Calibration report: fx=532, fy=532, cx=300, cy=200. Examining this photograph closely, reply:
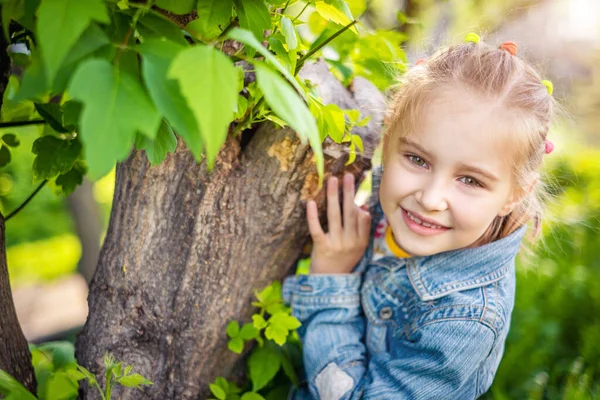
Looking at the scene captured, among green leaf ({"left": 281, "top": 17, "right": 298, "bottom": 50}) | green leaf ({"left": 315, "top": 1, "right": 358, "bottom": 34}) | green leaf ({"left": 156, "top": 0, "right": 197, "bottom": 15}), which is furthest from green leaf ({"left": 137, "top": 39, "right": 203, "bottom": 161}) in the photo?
green leaf ({"left": 315, "top": 1, "right": 358, "bottom": 34})

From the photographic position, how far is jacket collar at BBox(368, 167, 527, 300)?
4.79 ft

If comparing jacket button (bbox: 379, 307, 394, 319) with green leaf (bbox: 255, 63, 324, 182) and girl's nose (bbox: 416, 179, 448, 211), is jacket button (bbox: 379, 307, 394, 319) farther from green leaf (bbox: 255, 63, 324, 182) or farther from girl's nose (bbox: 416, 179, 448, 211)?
green leaf (bbox: 255, 63, 324, 182)

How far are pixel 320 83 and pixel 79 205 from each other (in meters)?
2.32

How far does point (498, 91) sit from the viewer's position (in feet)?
4.32

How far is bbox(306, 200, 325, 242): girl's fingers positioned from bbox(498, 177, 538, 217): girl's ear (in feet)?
1.66

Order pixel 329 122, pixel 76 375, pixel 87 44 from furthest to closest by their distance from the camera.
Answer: pixel 76 375 → pixel 329 122 → pixel 87 44

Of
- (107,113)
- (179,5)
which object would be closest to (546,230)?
(179,5)

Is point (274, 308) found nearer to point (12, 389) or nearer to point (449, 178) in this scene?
point (449, 178)

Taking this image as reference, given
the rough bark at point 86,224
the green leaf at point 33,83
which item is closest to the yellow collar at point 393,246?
the green leaf at point 33,83

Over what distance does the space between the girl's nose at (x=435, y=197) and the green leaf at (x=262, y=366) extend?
0.66 metres

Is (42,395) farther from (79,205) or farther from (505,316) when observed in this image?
(79,205)

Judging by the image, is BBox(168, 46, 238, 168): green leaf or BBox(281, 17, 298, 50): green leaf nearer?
BBox(168, 46, 238, 168): green leaf

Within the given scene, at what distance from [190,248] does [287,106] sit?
88cm

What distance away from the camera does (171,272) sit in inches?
57.2
